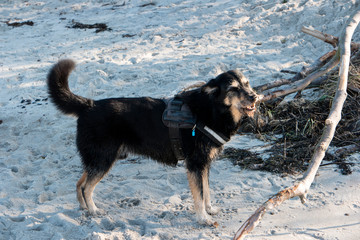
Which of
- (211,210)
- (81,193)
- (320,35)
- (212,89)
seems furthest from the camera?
(320,35)

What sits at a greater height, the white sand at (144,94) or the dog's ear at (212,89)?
the dog's ear at (212,89)

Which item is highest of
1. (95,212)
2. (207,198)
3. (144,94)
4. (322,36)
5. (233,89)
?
(233,89)

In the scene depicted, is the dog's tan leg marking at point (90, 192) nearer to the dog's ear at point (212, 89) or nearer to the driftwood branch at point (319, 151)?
the dog's ear at point (212, 89)

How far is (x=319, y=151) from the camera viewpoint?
11.4 ft

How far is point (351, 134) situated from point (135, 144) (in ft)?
10.4

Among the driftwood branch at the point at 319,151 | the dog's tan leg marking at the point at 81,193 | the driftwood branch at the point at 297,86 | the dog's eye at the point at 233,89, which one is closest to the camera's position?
the driftwood branch at the point at 319,151

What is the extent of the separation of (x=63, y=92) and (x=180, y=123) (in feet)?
4.66

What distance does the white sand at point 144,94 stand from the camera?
389 centimetres

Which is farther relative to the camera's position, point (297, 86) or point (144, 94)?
point (144, 94)

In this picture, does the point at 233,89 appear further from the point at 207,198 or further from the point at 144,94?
the point at 144,94

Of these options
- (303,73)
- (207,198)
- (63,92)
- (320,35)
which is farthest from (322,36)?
(63,92)

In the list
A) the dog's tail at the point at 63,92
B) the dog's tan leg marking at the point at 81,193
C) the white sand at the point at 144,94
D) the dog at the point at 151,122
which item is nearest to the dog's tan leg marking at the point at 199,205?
the dog at the point at 151,122

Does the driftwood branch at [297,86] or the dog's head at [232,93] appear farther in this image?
the driftwood branch at [297,86]

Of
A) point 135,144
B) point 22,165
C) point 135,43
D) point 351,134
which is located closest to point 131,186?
point 135,144
